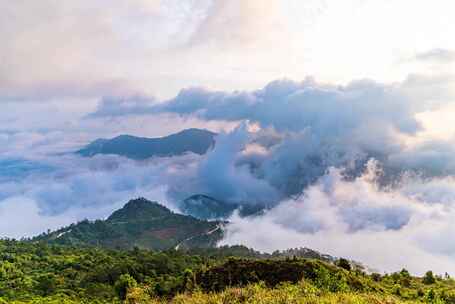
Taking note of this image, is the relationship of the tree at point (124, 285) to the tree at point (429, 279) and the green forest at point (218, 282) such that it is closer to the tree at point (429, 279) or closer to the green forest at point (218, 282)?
the green forest at point (218, 282)

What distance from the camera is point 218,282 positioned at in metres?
36.9

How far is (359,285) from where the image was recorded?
113ft

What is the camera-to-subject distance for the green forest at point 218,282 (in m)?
26.7

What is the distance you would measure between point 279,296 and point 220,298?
365 centimetres

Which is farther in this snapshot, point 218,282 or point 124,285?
point 124,285

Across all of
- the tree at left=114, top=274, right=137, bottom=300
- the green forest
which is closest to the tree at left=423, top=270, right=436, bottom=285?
the green forest

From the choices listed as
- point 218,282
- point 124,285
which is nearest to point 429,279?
point 218,282

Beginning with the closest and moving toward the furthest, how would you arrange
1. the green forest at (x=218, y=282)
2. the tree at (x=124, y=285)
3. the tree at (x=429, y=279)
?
the green forest at (x=218, y=282)
the tree at (x=429, y=279)
the tree at (x=124, y=285)

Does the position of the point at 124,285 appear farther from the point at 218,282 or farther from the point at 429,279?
the point at 429,279

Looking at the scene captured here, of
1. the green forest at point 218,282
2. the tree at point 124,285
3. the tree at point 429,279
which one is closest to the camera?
the green forest at point 218,282

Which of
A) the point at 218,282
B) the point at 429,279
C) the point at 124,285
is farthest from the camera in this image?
the point at 124,285

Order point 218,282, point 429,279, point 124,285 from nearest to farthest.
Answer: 1. point 218,282
2. point 429,279
3. point 124,285

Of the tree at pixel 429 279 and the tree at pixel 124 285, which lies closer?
the tree at pixel 429 279

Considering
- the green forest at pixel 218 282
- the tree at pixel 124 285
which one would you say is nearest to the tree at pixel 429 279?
the green forest at pixel 218 282
